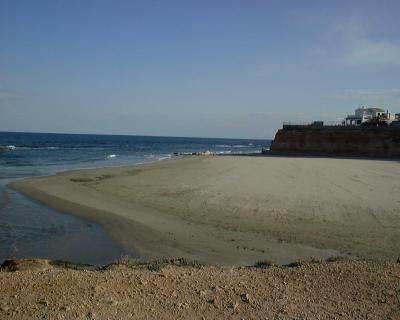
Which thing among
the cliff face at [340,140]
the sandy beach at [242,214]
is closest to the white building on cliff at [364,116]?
the cliff face at [340,140]

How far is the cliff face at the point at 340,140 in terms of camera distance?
44.0 metres

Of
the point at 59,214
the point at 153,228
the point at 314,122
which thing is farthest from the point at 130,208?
the point at 314,122

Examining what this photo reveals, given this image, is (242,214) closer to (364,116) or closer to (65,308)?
(65,308)

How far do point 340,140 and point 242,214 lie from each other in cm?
3905

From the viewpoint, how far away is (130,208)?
14.4 metres

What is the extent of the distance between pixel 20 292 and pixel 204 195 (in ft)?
36.4

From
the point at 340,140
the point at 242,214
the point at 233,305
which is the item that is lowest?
the point at 242,214

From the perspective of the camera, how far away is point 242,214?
12.7 meters

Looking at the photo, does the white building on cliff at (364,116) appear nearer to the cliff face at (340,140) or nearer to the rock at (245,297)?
the cliff face at (340,140)

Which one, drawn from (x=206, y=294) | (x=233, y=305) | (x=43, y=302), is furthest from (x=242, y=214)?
(x=43, y=302)

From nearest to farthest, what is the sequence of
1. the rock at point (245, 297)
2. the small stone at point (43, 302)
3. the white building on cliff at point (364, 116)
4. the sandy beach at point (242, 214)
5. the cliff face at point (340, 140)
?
the small stone at point (43, 302) < the rock at point (245, 297) < the sandy beach at point (242, 214) < the cliff face at point (340, 140) < the white building on cliff at point (364, 116)

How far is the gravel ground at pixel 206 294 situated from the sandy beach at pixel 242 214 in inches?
93.3

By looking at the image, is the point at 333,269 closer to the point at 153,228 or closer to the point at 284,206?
the point at 153,228

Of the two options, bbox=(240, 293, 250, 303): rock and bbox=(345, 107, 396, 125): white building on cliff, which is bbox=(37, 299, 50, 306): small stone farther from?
bbox=(345, 107, 396, 125): white building on cliff
